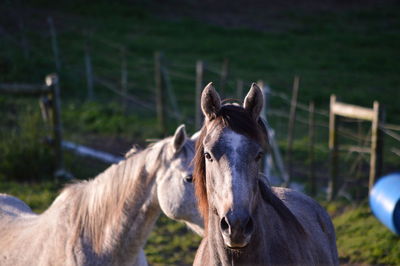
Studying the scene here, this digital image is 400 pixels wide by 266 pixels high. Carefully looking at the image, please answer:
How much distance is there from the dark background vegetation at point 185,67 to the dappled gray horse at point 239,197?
283 centimetres

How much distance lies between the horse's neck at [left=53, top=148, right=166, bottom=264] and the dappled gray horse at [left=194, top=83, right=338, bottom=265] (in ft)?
2.13

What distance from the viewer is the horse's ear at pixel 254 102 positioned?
2564 mm

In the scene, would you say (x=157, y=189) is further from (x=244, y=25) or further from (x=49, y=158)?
(x=244, y=25)

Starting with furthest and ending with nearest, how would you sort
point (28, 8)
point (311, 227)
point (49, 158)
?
1. point (28, 8)
2. point (49, 158)
3. point (311, 227)

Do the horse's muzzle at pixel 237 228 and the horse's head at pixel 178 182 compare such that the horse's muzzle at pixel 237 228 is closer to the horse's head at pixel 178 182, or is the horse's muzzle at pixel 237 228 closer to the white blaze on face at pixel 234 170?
the white blaze on face at pixel 234 170

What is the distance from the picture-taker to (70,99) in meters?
12.6

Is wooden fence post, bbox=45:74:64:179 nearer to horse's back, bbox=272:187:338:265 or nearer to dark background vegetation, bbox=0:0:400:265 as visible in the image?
dark background vegetation, bbox=0:0:400:265

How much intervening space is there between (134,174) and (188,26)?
18.4 metres

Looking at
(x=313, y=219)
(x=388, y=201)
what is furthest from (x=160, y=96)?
(x=313, y=219)

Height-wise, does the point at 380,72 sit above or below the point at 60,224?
below

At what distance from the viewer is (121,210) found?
138 inches

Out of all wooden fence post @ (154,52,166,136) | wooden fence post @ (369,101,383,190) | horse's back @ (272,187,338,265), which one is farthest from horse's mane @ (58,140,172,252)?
wooden fence post @ (154,52,166,136)

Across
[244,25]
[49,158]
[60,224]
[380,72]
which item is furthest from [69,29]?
[60,224]

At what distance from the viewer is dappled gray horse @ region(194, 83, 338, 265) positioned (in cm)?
229
